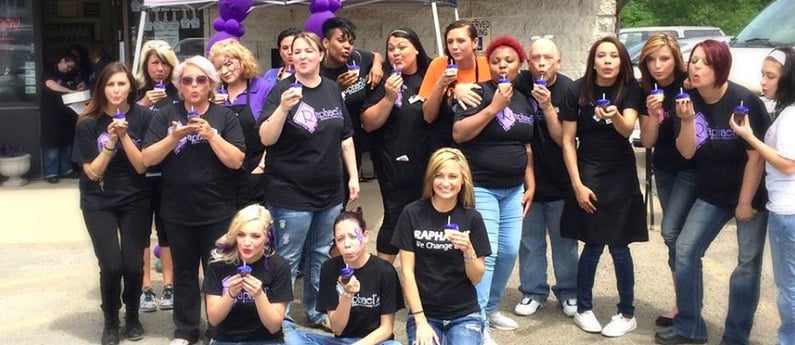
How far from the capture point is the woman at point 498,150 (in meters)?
4.68

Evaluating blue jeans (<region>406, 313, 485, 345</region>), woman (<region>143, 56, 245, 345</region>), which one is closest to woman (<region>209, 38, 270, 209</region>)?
woman (<region>143, 56, 245, 345</region>)

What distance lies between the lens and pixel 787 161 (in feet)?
13.7

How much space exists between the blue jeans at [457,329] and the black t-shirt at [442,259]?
0.09 ft

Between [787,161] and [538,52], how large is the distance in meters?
1.40

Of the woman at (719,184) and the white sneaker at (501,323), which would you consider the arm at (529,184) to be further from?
the woman at (719,184)

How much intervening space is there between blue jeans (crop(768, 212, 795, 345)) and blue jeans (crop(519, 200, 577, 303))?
3.99ft

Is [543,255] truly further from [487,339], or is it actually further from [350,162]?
[350,162]

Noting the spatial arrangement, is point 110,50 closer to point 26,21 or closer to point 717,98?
point 26,21

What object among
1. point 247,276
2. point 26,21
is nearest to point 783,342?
point 247,276

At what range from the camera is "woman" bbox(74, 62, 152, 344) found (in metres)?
4.67

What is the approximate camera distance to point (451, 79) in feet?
15.0

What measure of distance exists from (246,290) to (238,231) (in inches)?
10.7

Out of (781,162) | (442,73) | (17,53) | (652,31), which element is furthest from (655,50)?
(652,31)

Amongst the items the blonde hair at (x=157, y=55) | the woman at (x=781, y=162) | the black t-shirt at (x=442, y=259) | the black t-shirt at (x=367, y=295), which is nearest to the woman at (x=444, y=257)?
the black t-shirt at (x=442, y=259)
